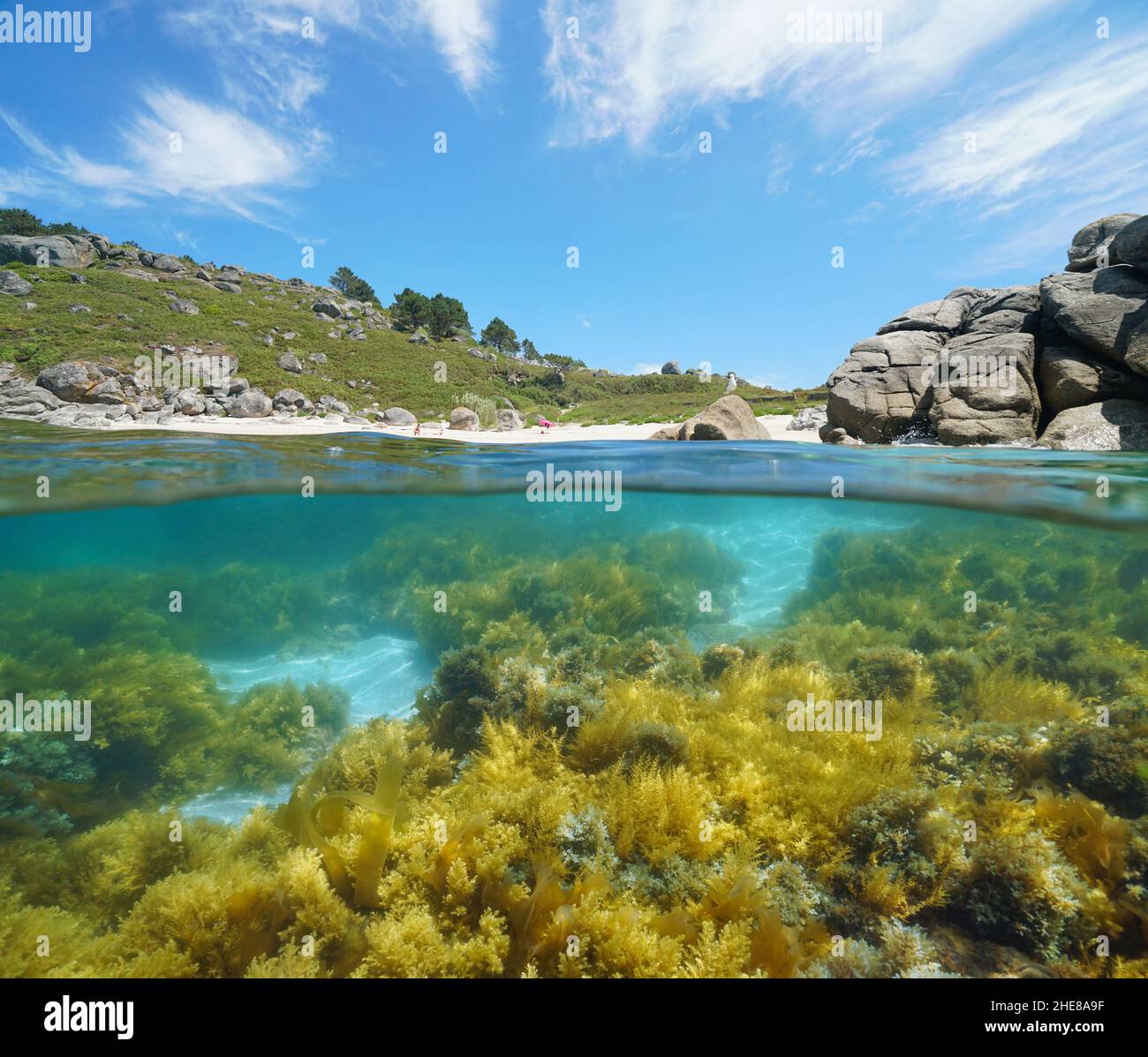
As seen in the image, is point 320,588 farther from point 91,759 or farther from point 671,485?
point 671,485

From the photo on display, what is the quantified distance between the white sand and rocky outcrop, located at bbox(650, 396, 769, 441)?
1496mm

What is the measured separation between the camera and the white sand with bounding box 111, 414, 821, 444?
16.1 m

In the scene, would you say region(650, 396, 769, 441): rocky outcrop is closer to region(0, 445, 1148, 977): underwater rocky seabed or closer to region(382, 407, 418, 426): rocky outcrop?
region(0, 445, 1148, 977): underwater rocky seabed

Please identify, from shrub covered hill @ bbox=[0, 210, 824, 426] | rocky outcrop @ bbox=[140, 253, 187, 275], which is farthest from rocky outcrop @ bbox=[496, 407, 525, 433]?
rocky outcrop @ bbox=[140, 253, 187, 275]

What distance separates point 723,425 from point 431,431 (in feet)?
39.2

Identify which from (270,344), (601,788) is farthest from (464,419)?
(270,344)

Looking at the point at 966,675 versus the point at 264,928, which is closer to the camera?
the point at 264,928

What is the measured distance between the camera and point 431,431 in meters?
20.7

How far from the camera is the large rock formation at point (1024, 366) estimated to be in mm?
13117

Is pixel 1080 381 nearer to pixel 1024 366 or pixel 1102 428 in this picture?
pixel 1024 366

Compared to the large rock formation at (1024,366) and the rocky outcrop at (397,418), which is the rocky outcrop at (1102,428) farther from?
the rocky outcrop at (397,418)

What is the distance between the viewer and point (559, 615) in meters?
10.2

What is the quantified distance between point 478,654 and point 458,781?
6.56 feet
